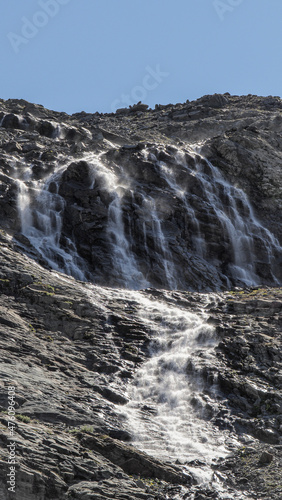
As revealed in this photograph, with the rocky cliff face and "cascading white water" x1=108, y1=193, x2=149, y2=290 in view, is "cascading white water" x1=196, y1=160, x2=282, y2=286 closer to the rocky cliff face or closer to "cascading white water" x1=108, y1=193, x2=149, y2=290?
the rocky cliff face

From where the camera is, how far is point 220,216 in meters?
46.7

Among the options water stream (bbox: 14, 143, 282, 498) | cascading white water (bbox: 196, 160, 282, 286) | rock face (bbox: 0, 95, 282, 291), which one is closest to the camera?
water stream (bbox: 14, 143, 282, 498)

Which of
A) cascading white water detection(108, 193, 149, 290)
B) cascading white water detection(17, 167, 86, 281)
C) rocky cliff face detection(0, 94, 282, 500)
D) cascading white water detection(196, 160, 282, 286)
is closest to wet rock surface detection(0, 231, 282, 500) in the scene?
rocky cliff face detection(0, 94, 282, 500)

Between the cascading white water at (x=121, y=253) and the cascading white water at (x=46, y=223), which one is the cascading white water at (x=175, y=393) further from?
the cascading white water at (x=46, y=223)

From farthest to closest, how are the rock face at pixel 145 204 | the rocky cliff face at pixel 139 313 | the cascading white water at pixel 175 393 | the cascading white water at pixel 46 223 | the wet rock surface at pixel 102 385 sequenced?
the rock face at pixel 145 204 < the cascading white water at pixel 46 223 < the cascading white water at pixel 175 393 < the rocky cliff face at pixel 139 313 < the wet rock surface at pixel 102 385

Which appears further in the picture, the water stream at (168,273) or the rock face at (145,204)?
the rock face at (145,204)

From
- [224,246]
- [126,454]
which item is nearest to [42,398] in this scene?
[126,454]

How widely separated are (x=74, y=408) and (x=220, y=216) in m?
27.4

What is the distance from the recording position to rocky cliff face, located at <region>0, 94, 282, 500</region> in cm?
1945

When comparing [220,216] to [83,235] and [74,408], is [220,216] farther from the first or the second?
[74,408]

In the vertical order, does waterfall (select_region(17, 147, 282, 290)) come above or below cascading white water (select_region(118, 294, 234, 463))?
above

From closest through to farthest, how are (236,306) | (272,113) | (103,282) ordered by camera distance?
(236,306) < (103,282) < (272,113)

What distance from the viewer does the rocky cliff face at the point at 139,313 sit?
19453mm

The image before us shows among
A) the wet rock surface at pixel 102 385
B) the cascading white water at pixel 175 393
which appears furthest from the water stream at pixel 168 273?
the wet rock surface at pixel 102 385
